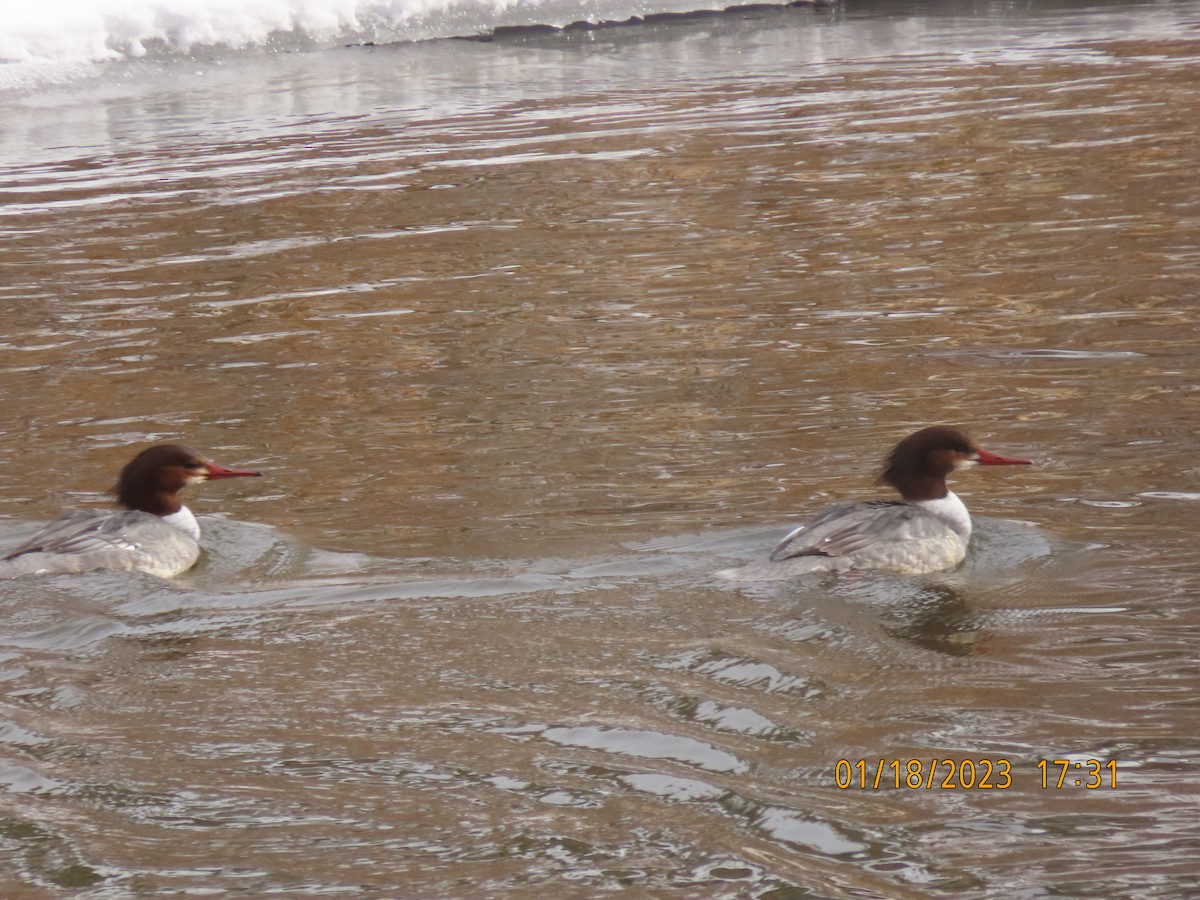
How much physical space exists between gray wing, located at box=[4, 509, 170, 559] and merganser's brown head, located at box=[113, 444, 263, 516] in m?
0.20

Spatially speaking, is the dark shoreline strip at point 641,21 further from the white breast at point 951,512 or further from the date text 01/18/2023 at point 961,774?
the date text 01/18/2023 at point 961,774

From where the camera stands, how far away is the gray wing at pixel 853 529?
19.2 feet

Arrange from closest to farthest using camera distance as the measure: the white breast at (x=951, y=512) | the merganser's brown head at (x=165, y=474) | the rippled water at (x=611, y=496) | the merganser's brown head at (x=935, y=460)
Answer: the rippled water at (x=611, y=496) < the white breast at (x=951, y=512) < the merganser's brown head at (x=935, y=460) < the merganser's brown head at (x=165, y=474)

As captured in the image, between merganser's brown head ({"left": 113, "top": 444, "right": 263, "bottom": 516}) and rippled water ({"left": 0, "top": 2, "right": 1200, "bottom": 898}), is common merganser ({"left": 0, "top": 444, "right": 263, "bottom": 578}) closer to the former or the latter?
merganser's brown head ({"left": 113, "top": 444, "right": 263, "bottom": 516})

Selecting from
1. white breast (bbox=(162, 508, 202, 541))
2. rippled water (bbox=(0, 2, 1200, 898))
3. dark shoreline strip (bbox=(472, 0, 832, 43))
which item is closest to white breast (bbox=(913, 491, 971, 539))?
rippled water (bbox=(0, 2, 1200, 898))

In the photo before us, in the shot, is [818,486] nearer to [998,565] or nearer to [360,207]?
[998,565]

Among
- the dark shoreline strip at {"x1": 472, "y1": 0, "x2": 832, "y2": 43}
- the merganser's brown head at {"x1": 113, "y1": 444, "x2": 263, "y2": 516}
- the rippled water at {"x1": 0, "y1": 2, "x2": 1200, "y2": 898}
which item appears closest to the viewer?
the rippled water at {"x1": 0, "y1": 2, "x2": 1200, "y2": 898}

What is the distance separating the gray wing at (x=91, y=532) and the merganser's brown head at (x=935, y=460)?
296cm

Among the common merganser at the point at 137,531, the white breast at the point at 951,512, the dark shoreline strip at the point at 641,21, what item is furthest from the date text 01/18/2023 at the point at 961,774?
the dark shoreline strip at the point at 641,21

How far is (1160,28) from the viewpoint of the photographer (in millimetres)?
18953

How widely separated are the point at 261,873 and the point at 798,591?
243 cm

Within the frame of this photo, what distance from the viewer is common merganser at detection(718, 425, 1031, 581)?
5824mm

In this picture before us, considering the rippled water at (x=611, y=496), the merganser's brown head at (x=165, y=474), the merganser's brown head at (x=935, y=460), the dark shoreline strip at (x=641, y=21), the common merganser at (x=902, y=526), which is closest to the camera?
the rippled water at (x=611, y=496)

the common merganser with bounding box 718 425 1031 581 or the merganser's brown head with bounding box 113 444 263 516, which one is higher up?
the merganser's brown head with bounding box 113 444 263 516
